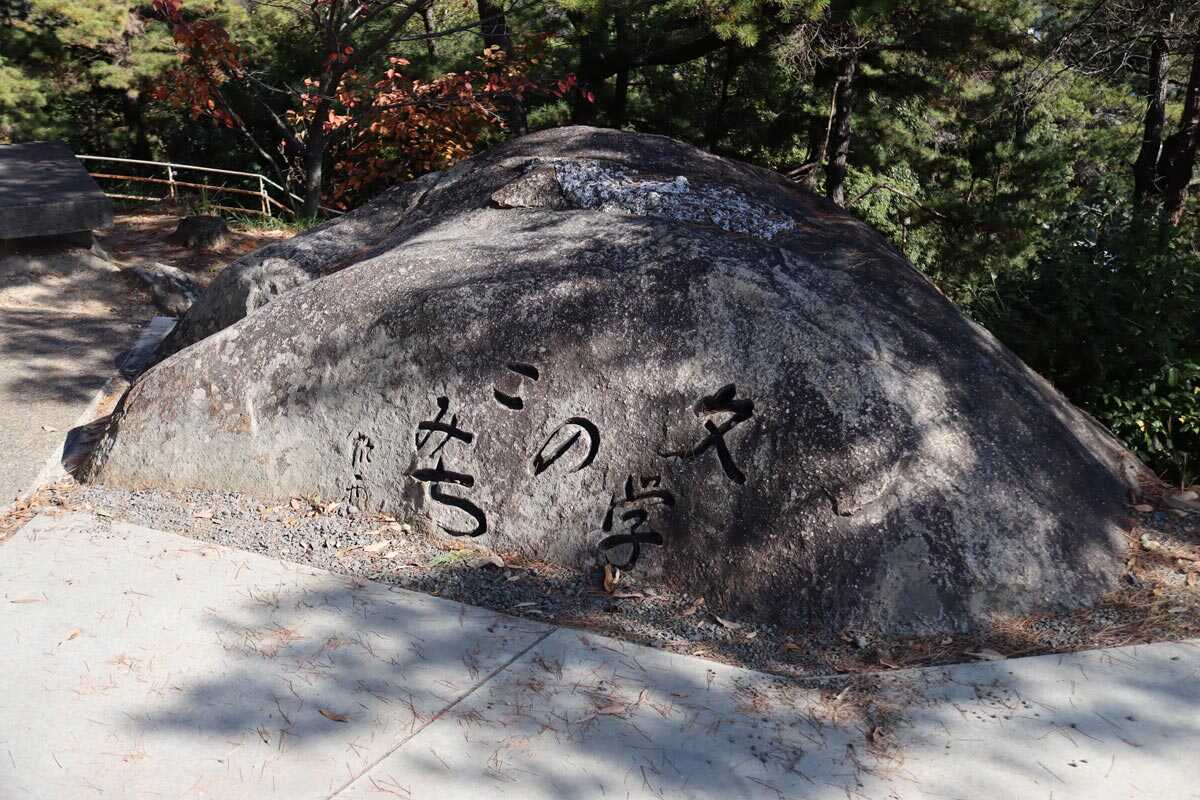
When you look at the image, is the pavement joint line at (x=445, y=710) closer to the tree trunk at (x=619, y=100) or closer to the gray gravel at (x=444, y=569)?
the gray gravel at (x=444, y=569)

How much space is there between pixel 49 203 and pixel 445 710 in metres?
7.19

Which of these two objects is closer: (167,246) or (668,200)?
(668,200)

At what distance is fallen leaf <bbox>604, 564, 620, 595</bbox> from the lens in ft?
12.8

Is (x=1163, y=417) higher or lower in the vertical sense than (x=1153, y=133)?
lower

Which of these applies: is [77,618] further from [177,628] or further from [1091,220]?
[1091,220]

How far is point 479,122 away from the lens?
12945 mm

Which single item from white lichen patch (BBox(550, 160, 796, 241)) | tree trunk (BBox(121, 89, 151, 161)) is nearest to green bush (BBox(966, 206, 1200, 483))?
white lichen patch (BBox(550, 160, 796, 241))

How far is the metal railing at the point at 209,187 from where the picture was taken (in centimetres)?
1387

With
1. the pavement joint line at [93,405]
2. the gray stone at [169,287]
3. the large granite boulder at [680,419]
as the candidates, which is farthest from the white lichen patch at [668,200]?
the gray stone at [169,287]

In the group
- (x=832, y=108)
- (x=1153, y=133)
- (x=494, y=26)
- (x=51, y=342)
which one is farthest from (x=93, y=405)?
(x=1153, y=133)

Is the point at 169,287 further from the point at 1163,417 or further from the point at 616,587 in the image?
the point at 1163,417

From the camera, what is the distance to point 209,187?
14.7 metres

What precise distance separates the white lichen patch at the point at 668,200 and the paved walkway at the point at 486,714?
2.31 metres

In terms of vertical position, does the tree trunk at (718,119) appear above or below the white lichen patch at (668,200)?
above
